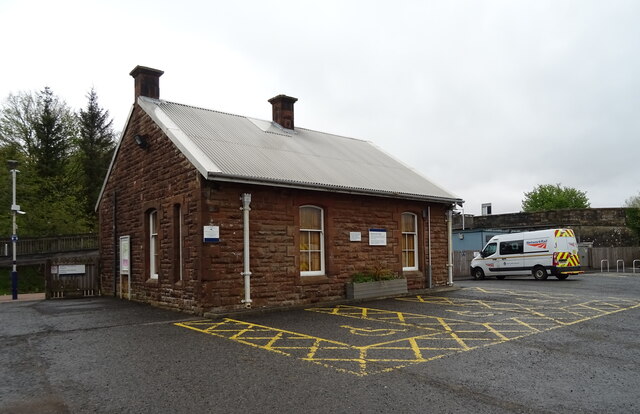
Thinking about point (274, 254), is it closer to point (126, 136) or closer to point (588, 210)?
point (126, 136)

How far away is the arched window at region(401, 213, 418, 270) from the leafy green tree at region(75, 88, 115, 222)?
96.7 ft

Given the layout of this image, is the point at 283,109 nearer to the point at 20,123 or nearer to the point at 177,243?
the point at 177,243

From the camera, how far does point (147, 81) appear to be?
16750mm

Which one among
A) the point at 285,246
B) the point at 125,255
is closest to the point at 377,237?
the point at 285,246

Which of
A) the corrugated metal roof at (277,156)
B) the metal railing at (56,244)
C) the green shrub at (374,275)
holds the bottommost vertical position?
the green shrub at (374,275)

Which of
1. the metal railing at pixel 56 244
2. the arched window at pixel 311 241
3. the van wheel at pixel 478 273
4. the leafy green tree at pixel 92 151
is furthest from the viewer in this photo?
the leafy green tree at pixel 92 151

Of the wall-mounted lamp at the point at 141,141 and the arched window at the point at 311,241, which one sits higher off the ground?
the wall-mounted lamp at the point at 141,141

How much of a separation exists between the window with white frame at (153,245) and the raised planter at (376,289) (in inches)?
234

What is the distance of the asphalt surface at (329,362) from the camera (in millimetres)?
5566

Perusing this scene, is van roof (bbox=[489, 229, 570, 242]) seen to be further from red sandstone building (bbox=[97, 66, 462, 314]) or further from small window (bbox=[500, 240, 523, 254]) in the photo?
red sandstone building (bbox=[97, 66, 462, 314])

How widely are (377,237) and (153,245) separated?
276 inches

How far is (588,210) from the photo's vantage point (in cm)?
4128

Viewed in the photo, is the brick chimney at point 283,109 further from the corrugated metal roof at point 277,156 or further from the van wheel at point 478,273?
the van wheel at point 478,273

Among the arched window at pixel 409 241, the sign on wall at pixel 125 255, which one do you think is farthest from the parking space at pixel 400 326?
the sign on wall at pixel 125 255
